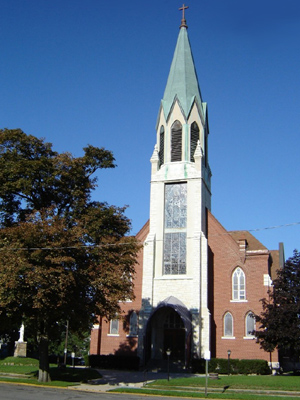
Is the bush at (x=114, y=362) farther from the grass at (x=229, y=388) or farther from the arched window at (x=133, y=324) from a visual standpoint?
the grass at (x=229, y=388)

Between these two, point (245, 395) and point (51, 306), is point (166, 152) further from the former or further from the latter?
point (245, 395)

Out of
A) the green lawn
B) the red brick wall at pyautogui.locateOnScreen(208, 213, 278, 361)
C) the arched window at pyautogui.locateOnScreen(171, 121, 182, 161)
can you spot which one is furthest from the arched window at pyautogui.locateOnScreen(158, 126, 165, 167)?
the green lawn

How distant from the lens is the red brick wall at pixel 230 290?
3706cm

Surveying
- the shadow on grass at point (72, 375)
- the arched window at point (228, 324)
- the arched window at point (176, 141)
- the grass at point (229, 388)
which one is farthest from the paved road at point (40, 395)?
the arched window at point (176, 141)

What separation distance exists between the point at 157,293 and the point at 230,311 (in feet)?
19.9

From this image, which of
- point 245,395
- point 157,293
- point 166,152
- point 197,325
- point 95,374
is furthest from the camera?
point 166,152

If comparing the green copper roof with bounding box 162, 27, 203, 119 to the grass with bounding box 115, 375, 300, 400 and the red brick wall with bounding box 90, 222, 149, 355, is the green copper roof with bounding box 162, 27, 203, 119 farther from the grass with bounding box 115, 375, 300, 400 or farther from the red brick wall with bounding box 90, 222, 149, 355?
the grass with bounding box 115, 375, 300, 400

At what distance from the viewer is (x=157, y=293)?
38.0 metres

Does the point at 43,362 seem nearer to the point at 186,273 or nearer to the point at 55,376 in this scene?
the point at 55,376

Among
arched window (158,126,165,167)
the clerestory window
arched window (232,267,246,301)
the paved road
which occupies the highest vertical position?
arched window (158,126,165,167)

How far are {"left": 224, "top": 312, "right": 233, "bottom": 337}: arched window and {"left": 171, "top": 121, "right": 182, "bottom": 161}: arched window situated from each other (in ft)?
45.5

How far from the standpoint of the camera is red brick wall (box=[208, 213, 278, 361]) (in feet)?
122

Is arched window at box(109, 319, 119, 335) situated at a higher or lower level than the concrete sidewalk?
higher

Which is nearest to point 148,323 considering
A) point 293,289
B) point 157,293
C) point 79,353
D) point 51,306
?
point 157,293
